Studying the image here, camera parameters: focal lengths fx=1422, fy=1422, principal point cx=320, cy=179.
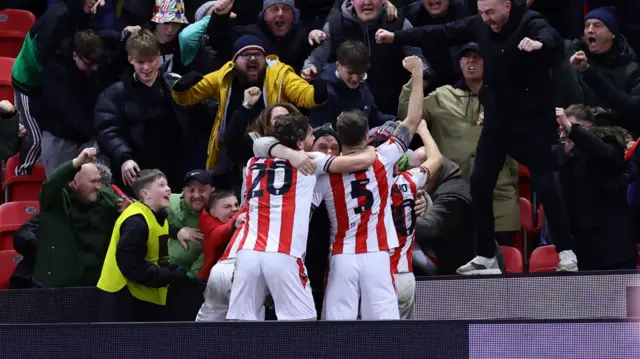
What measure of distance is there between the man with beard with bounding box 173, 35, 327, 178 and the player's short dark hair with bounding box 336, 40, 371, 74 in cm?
26

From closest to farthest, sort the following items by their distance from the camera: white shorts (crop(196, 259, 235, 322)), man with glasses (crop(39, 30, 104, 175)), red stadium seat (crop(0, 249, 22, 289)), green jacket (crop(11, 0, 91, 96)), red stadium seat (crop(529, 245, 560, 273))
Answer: white shorts (crop(196, 259, 235, 322)) < red stadium seat (crop(529, 245, 560, 273)) < red stadium seat (crop(0, 249, 22, 289)) < man with glasses (crop(39, 30, 104, 175)) < green jacket (crop(11, 0, 91, 96))

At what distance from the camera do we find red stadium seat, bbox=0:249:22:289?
11.0m

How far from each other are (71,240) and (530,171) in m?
3.25

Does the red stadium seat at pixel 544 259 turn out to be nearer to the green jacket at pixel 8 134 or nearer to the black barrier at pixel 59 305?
the black barrier at pixel 59 305

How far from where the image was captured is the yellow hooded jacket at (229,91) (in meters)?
10.7

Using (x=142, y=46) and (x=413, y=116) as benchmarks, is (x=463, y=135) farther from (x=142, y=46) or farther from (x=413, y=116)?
(x=142, y=46)

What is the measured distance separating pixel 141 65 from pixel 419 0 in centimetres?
250

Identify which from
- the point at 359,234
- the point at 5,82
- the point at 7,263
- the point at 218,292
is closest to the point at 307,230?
the point at 359,234

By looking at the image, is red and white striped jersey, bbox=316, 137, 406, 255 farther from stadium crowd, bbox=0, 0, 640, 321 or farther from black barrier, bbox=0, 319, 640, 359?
black barrier, bbox=0, 319, 640, 359

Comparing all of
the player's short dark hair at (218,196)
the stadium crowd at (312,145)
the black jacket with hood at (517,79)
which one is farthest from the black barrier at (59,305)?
the black jacket with hood at (517,79)

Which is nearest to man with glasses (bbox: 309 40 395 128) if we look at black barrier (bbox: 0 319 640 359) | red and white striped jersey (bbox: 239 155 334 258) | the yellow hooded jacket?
the yellow hooded jacket

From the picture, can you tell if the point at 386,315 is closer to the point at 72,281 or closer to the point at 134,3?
the point at 72,281

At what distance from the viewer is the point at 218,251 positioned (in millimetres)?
9398

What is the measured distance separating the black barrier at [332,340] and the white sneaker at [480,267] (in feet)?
7.09
